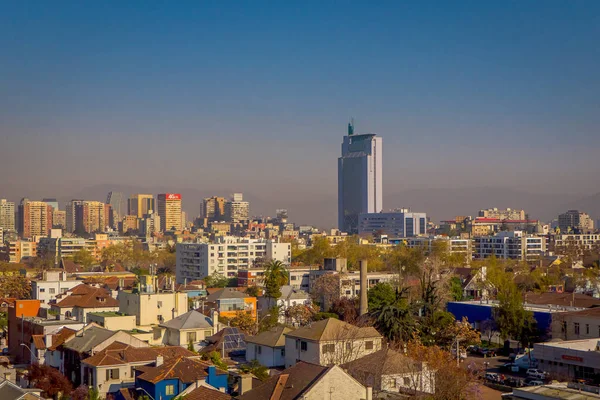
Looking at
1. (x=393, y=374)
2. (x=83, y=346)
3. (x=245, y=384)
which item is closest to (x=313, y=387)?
(x=245, y=384)

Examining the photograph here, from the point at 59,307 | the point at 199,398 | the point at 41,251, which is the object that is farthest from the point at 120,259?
the point at 199,398

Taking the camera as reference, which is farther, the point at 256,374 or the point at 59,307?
the point at 59,307

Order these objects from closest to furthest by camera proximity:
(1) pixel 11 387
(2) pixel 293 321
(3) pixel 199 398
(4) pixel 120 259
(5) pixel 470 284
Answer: (1) pixel 11 387 < (3) pixel 199 398 < (2) pixel 293 321 < (5) pixel 470 284 < (4) pixel 120 259

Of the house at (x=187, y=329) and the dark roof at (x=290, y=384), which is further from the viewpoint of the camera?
the house at (x=187, y=329)

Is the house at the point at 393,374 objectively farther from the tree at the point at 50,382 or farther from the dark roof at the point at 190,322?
the dark roof at the point at 190,322

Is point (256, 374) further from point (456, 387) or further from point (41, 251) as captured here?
point (41, 251)

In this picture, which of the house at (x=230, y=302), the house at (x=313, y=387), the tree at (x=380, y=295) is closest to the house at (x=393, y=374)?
the house at (x=313, y=387)
